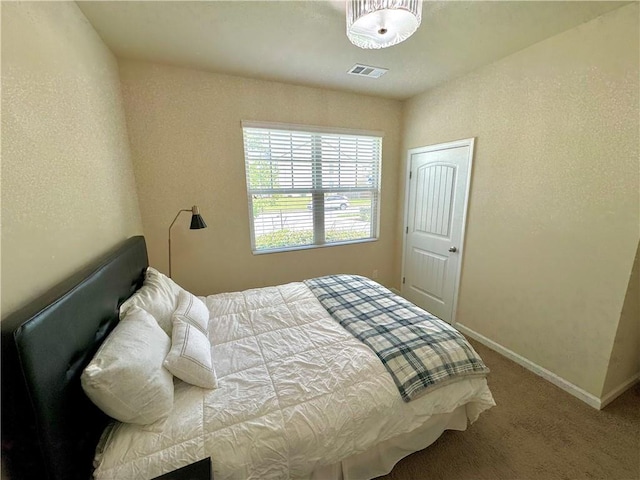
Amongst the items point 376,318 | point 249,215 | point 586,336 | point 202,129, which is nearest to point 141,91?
point 202,129

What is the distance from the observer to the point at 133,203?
2.21 meters

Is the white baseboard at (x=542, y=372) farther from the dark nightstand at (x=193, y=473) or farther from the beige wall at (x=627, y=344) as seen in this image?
the dark nightstand at (x=193, y=473)

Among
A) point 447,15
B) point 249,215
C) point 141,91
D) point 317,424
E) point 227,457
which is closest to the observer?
point 227,457

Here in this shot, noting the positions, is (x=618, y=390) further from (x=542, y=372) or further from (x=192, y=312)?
(x=192, y=312)

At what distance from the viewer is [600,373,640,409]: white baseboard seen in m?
1.79

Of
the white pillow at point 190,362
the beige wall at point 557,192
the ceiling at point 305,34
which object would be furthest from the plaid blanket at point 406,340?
the ceiling at point 305,34

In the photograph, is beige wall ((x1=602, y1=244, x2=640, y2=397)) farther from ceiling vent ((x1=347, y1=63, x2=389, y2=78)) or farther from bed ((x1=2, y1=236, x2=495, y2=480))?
ceiling vent ((x1=347, y1=63, x2=389, y2=78))

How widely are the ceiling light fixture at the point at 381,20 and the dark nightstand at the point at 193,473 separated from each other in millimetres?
2039

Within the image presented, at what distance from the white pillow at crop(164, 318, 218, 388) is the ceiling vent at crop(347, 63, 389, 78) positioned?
240 centimetres

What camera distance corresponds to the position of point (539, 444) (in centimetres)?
155

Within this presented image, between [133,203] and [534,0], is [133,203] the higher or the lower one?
the lower one

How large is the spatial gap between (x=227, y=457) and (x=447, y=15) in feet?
8.28

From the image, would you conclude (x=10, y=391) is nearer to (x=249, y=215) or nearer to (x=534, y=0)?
(x=249, y=215)

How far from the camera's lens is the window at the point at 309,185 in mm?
2723
